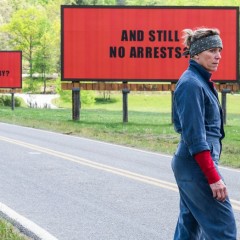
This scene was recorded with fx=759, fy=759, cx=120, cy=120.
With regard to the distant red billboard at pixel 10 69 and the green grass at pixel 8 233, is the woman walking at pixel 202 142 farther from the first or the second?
the distant red billboard at pixel 10 69

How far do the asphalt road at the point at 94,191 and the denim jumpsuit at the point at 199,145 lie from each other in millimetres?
3127

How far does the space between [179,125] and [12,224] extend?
4302 mm

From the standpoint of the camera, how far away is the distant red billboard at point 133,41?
3562 cm

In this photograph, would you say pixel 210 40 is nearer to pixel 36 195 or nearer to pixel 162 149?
pixel 36 195

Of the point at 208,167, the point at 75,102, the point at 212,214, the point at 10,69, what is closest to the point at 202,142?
the point at 208,167

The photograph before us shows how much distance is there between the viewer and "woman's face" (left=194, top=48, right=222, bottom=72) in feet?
16.4

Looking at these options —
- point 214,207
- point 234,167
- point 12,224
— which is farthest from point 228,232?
point 234,167

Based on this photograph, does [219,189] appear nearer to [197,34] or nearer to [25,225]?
[197,34]

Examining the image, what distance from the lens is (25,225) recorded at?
8727mm

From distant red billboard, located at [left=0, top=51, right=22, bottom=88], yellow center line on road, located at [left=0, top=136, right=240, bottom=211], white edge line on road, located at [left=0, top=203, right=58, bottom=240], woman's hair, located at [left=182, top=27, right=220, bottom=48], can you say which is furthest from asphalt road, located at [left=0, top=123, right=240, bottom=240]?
distant red billboard, located at [left=0, top=51, right=22, bottom=88]

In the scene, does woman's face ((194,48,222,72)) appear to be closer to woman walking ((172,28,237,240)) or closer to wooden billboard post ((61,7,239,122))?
woman walking ((172,28,237,240))

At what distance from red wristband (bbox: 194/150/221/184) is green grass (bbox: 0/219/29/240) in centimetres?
361

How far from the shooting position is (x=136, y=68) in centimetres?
3578

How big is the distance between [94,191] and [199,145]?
275 inches
